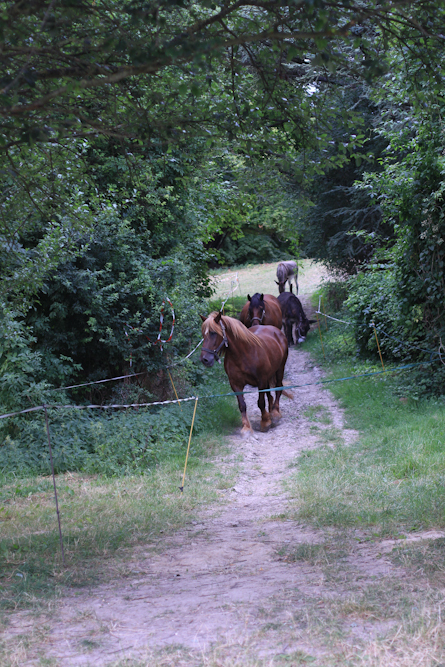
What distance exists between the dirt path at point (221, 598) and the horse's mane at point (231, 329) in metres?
3.41

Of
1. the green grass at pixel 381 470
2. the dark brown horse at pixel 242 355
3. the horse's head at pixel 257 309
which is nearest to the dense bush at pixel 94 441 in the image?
the dark brown horse at pixel 242 355

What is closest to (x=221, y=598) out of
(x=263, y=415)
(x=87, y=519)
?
(x=87, y=519)

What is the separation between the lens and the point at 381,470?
665cm

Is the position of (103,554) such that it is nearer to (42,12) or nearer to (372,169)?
(42,12)

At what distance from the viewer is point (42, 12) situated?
4.44 metres

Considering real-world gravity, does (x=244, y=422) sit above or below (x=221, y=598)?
below

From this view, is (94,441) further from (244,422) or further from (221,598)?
(221,598)

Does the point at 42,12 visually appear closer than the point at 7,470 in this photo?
Yes

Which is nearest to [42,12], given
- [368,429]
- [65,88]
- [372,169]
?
[65,88]

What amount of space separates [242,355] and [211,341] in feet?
2.77

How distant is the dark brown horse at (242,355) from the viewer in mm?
9148

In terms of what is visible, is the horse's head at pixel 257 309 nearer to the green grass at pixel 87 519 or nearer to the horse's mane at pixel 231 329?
the horse's mane at pixel 231 329

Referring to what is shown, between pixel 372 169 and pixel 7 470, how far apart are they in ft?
47.8

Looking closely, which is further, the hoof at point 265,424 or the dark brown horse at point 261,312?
the dark brown horse at point 261,312
